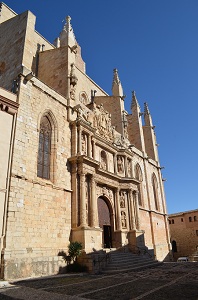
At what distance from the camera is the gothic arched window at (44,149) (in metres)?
11.9

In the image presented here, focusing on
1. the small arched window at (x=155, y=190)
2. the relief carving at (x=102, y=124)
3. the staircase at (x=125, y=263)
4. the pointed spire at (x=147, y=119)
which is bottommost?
the staircase at (x=125, y=263)

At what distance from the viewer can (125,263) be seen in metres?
12.8

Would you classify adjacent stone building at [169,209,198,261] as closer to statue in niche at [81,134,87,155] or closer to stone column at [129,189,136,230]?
stone column at [129,189,136,230]

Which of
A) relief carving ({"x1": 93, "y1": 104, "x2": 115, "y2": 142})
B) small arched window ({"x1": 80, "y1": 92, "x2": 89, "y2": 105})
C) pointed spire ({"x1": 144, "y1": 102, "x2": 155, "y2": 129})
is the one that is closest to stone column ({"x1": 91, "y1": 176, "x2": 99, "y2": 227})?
relief carving ({"x1": 93, "y1": 104, "x2": 115, "y2": 142})

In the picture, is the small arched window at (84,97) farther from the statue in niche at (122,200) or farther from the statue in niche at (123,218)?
the statue in niche at (123,218)

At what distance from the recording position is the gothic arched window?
39.1ft

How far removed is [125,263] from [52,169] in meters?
6.46

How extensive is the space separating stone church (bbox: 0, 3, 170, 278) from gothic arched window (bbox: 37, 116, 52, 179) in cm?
5

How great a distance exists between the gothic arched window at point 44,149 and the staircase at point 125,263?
17.9 ft

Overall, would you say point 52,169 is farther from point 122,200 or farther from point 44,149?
point 122,200

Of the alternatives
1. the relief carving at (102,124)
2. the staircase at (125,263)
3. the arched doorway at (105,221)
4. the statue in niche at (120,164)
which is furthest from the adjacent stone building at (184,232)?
the relief carving at (102,124)

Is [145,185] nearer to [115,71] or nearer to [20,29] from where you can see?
[115,71]

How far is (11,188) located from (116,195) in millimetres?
8782

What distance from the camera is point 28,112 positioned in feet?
38.5
